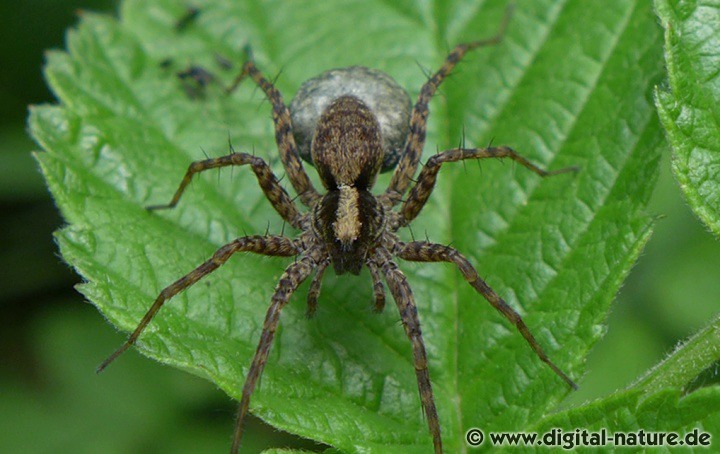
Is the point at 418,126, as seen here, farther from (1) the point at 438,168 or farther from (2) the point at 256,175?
(2) the point at 256,175

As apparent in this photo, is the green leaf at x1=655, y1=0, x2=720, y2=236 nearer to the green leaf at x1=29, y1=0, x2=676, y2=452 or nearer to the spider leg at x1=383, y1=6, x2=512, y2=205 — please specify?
the green leaf at x1=29, y1=0, x2=676, y2=452

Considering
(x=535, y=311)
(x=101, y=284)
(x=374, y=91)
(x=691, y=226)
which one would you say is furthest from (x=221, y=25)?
(x=691, y=226)

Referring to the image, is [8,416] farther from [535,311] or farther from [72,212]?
[535,311]

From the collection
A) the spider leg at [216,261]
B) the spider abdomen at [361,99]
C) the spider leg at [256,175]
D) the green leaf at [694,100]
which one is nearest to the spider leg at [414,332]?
the spider leg at [216,261]

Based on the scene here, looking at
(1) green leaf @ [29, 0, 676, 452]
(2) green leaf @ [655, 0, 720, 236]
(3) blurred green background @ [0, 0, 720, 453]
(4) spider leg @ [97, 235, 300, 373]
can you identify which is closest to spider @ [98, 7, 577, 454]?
(4) spider leg @ [97, 235, 300, 373]

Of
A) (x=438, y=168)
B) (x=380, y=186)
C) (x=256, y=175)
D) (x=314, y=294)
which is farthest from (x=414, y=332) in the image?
(x=380, y=186)

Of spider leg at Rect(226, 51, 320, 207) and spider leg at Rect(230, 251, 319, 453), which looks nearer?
spider leg at Rect(230, 251, 319, 453)
